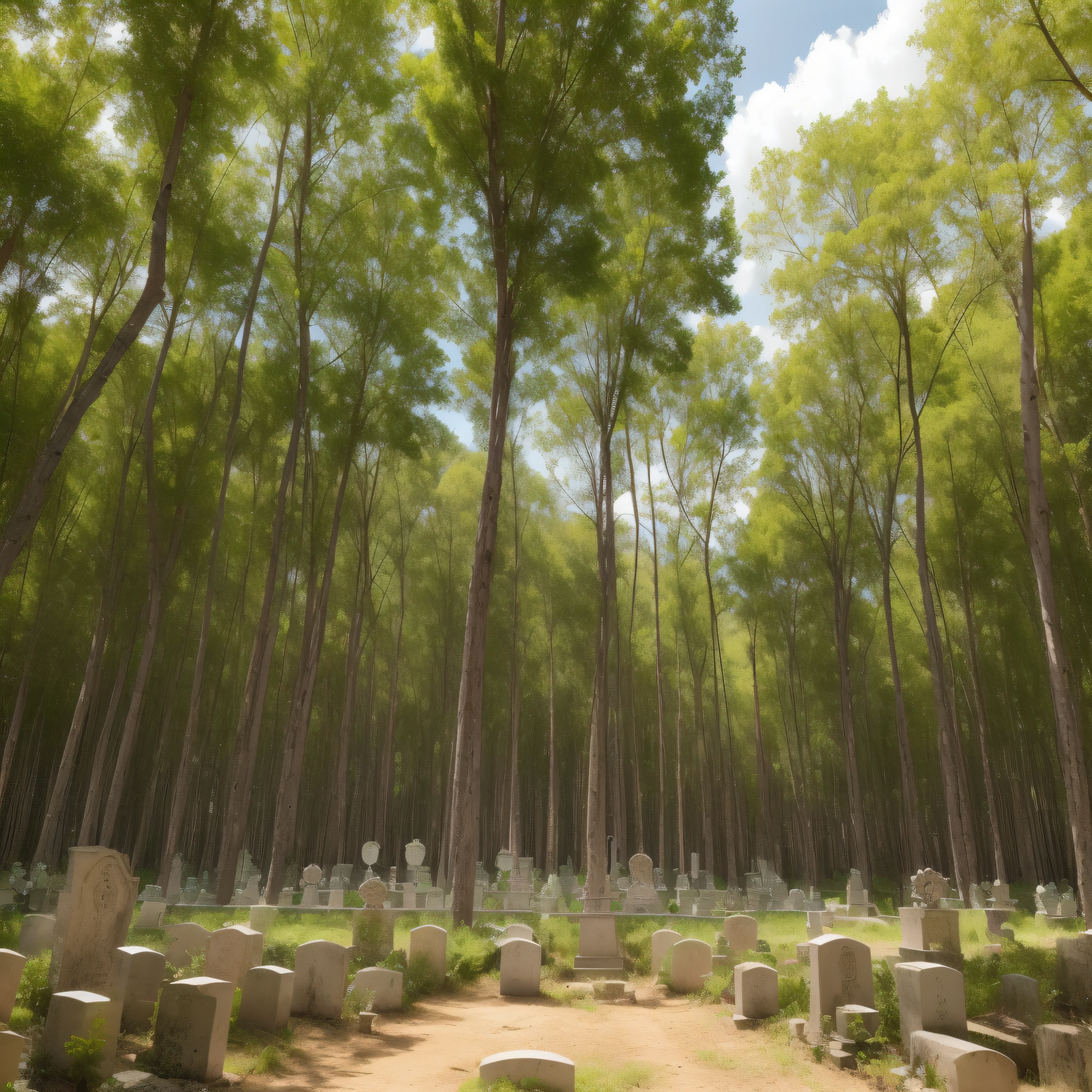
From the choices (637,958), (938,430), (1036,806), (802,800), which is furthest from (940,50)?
(1036,806)

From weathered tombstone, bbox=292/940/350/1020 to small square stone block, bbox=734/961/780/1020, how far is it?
4042mm

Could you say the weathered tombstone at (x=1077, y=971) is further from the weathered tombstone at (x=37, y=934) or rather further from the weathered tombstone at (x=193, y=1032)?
the weathered tombstone at (x=37, y=934)

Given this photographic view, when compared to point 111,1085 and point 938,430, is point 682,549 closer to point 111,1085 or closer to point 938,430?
point 938,430

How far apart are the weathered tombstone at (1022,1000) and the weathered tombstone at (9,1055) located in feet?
24.6

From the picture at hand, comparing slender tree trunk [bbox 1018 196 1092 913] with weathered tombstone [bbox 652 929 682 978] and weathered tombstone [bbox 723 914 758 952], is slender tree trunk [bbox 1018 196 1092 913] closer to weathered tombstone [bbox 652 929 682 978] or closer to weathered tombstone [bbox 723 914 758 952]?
weathered tombstone [bbox 723 914 758 952]

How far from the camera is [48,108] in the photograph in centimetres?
935

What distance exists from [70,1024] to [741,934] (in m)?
8.33

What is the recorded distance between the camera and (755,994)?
7441 mm

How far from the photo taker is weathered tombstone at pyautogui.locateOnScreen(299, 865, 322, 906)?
1442 centimetres

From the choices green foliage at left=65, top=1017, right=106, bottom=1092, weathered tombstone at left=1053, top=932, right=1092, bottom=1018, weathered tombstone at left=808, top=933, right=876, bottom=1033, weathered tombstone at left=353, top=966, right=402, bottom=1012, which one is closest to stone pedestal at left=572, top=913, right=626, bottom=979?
weathered tombstone at left=353, top=966, right=402, bottom=1012

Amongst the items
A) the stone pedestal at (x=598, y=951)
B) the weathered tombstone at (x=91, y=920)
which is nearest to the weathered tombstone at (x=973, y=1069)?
the stone pedestal at (x=598, y=951)

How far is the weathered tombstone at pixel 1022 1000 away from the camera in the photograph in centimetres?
634

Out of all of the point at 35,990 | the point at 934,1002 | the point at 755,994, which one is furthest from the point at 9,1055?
the point at 755,994

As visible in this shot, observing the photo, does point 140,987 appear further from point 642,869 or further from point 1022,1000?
point 642,869
